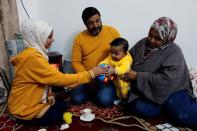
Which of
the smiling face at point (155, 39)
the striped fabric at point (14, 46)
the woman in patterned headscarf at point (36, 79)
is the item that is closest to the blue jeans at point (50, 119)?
the woman in patterned headscarf at point (36, 79)

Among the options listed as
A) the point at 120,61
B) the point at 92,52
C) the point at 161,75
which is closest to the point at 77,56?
the point at 92,52

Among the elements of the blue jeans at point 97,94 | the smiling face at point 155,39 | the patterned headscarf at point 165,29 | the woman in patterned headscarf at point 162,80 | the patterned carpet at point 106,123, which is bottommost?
the patterned carpet at point 106,123

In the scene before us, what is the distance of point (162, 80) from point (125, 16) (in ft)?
3.24

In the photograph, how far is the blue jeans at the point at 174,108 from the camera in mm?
1905

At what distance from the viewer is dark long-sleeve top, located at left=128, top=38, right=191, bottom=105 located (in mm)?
2000

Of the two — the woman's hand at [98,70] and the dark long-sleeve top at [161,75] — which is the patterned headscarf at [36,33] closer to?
the woman's hand at [98,70]

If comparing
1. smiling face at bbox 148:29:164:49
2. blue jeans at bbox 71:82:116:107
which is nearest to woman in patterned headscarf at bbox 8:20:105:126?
blue jeans at bbox 71:82:116:107

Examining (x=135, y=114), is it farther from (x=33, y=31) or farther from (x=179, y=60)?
(x=33, y=31)

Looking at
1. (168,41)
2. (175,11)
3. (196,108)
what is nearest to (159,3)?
(175,11)

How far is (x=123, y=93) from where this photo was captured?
229cm

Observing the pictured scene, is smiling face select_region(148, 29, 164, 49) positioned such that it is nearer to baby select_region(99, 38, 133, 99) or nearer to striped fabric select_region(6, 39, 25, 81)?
baby select_region(99, 38, 133, 99)

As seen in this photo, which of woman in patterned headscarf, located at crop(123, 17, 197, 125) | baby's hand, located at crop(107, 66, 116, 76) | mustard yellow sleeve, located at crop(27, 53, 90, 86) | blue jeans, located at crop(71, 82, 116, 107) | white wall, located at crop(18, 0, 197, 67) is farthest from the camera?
white wall, located at crop(18, 0, 197, 67)

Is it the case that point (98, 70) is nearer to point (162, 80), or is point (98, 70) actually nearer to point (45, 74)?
point (45, 74)

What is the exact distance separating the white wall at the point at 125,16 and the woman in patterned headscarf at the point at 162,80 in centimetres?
54
